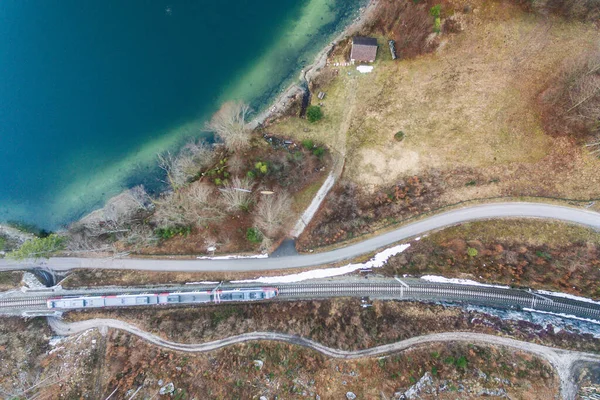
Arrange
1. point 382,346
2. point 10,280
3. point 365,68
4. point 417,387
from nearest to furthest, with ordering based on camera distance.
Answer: point 417,387, point 382,346, point 10,280, point 365,68

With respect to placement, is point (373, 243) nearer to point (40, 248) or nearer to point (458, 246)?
point (458, 246)

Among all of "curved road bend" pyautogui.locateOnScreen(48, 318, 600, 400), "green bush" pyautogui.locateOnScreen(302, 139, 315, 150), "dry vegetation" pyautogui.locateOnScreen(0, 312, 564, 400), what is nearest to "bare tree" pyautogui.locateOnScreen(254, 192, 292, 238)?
"green bush" pyautogui.locateOnScreen(302, 139, 315, 150)

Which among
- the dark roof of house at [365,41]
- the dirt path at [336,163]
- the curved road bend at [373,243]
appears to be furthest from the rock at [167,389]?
the dark roof of house at [365,41]

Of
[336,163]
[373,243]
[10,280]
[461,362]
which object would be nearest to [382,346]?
[461,362]

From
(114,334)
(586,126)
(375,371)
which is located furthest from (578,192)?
(114,334)

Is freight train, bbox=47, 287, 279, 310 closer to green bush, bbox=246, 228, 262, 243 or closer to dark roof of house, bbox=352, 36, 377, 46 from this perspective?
green bush, bbox=246, 228, 262, 243

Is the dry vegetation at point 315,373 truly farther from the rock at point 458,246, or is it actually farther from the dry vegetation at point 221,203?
the dry vegetation at point 221,203

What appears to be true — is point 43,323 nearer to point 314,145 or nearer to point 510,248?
point 314,145
